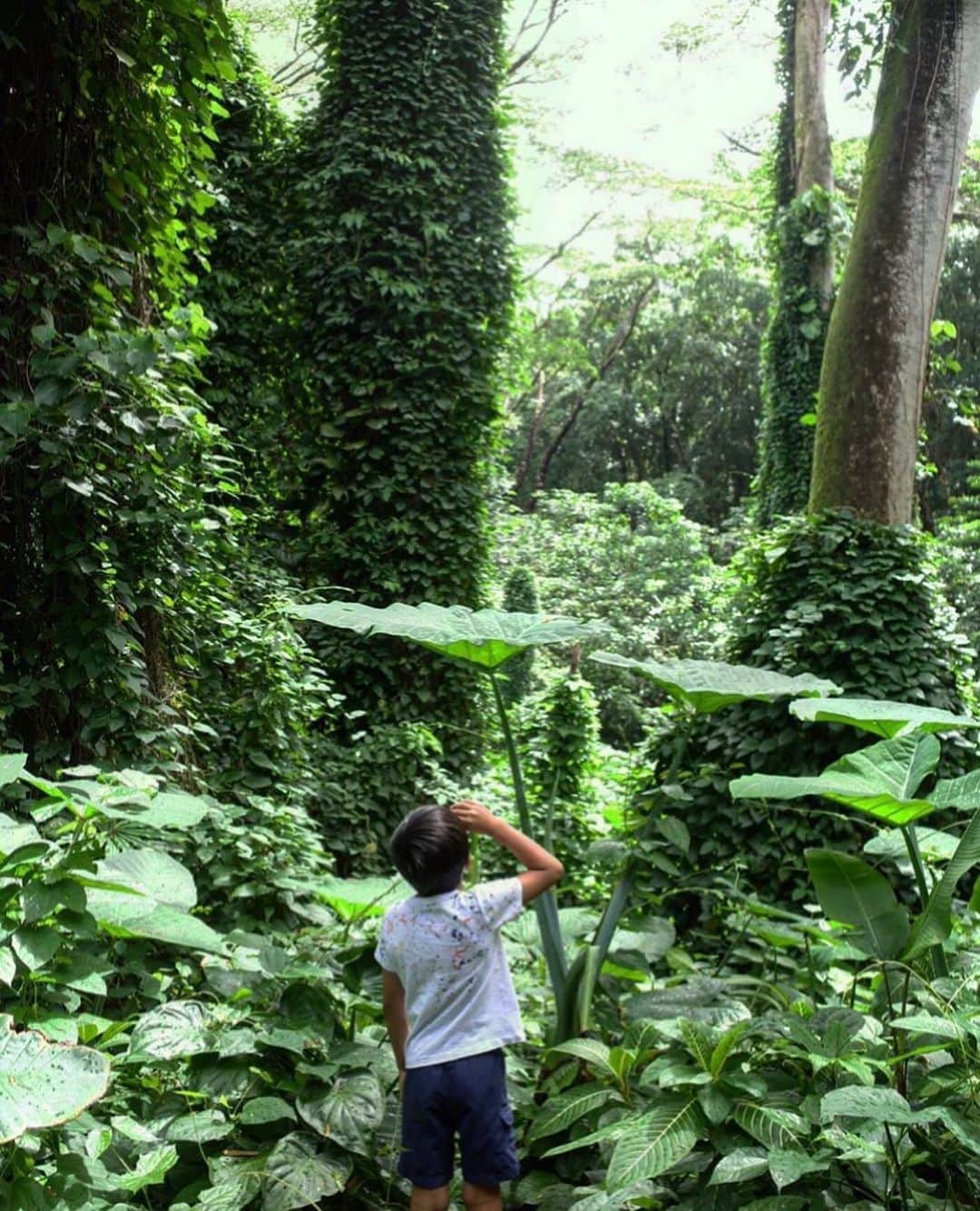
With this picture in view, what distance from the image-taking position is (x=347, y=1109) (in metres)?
2.00

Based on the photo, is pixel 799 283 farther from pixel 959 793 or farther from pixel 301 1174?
pixel 301 1174

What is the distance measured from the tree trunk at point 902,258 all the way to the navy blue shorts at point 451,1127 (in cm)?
426

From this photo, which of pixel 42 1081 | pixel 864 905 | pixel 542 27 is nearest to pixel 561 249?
pixel 542 27

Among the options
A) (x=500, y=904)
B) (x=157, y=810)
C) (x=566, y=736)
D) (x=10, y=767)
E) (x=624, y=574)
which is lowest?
(x=566, y=736)

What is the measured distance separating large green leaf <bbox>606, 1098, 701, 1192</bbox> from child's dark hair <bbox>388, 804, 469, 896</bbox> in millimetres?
629

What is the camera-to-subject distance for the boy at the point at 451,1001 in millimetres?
2055

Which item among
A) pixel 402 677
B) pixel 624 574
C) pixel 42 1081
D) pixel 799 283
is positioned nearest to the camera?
pixel 42 1081

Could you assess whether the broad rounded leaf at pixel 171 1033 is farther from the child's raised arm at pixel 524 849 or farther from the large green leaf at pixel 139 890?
the child's raised arm at pixel 524 849

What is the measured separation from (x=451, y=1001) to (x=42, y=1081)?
1.19 meters

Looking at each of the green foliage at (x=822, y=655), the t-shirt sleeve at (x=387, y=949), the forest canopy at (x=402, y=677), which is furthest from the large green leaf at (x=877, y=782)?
the green foliage at (x=822, y=655)

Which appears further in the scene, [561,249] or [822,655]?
[561,249]

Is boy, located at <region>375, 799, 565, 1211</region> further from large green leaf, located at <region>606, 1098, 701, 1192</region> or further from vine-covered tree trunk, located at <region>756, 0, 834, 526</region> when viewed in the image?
vine-covered tree trunk, located at <region>756, 0, 834, 526</region>

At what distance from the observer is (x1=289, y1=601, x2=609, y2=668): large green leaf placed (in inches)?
89.3

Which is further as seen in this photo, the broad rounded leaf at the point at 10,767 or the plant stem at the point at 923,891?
the plant stem at the point at 923,891
